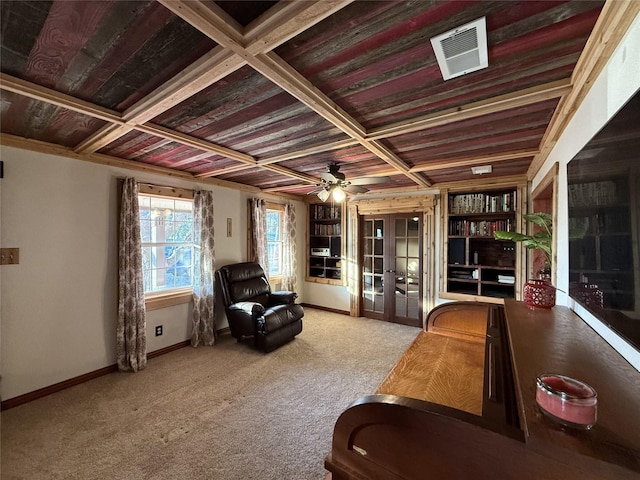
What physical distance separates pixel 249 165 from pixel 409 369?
2.62 metres

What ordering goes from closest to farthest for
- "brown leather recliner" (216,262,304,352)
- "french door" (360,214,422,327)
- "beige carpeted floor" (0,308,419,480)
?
1. "beige carpeted floor" (0,308,419,480)
2. "brown leather recliner" (216,262,304,352)
3. "french door" (360,214,422,327)

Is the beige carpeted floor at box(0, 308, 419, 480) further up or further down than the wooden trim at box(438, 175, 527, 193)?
further down

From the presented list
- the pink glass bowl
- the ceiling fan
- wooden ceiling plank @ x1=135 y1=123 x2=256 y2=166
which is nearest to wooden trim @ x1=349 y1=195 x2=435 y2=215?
the ceiling fan

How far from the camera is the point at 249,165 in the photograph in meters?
3.08

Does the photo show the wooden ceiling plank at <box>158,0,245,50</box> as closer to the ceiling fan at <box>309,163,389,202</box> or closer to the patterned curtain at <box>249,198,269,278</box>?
the ceiling fan at <box>309,163,389,202</box>

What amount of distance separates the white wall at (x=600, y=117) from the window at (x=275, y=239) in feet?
13.5

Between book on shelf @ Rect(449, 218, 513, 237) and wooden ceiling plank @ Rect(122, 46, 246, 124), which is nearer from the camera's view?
wooden ceiling plank @ Rect(122, 46, 246, 124)

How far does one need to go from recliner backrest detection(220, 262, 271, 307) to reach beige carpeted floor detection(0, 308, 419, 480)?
2.52 ft

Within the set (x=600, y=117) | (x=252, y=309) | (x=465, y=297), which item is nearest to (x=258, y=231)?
(x=252, y=309)

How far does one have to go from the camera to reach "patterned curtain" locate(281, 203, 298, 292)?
5.18 meters

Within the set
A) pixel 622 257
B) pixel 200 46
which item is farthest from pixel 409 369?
pixel 200 46

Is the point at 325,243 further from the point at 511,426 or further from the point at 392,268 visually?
the point at 511,426

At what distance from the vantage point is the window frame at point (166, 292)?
3.18 meters

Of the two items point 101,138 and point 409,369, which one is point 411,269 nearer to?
point 409,369
